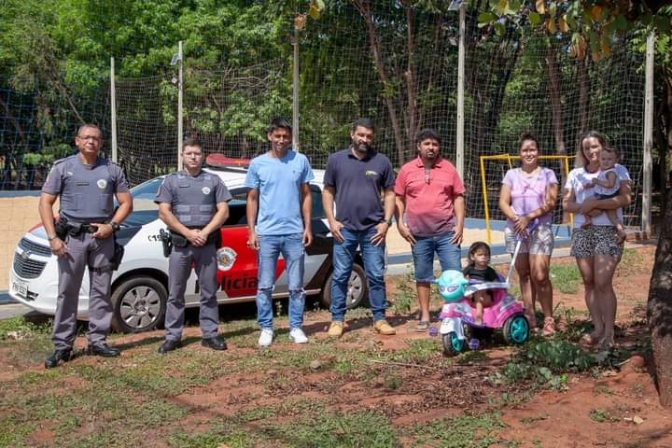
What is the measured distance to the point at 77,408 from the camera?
489 cm

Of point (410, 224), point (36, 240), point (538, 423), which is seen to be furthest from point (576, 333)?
point (36, 240)

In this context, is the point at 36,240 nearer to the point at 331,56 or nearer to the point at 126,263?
the point at 126,263

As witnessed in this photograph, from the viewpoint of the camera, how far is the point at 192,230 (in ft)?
21.0

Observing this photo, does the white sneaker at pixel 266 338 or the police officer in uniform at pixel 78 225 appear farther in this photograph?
the white sneaker at pixel 266 338

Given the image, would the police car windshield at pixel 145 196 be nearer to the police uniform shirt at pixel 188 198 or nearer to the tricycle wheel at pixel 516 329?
the police uniform shirt at pixel 188 198

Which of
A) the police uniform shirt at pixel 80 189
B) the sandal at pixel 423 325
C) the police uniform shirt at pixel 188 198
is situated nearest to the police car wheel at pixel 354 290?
the sandal at pixel 423 325

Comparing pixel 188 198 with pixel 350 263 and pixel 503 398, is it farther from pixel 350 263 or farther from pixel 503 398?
pixel 503 398

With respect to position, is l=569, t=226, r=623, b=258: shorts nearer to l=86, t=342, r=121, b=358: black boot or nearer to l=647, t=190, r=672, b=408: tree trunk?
l=647, t=190, r=672, b=408: tree trunk

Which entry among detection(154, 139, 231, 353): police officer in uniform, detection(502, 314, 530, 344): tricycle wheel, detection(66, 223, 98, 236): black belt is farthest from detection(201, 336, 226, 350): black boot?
detection(502, 314, 530, 344): tricycle wheel

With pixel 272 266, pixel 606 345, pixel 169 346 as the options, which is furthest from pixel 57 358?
pixel 606 345

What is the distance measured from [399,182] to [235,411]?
2.97 meters

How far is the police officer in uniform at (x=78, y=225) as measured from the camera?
6.08 meters

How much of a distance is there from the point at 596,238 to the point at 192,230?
3.14 metres

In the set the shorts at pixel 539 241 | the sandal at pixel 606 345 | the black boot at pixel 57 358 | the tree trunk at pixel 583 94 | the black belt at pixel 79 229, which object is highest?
the tree trunk at pixel 583 94
